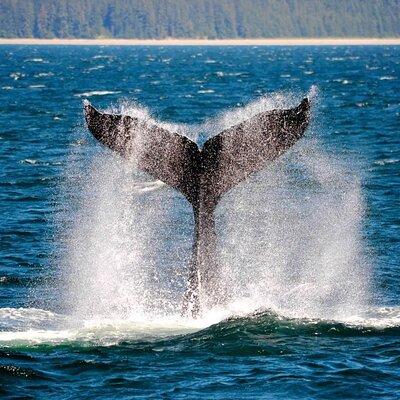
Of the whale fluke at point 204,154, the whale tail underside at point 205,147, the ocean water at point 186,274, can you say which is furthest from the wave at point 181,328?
the whale tail underside at point 205,147

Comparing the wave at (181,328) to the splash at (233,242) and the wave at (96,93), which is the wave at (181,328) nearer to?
the splash at (233,242)

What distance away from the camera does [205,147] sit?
10.7 metres

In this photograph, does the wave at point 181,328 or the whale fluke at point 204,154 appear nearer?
the whale fluke at point 204,154

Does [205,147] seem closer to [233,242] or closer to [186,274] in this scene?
[186,274]

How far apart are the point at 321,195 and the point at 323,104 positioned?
2684cm

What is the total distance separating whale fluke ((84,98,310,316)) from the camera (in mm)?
10148

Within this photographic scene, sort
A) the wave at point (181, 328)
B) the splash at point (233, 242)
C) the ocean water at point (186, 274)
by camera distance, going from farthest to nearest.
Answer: the splash at point (233, 242) < the wave at point (181, 328) < the ocean water at point (186, 274)

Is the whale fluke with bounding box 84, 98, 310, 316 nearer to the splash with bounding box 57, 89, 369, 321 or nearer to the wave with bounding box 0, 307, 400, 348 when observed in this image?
the splash with bounding box 57, 89, 369, 321

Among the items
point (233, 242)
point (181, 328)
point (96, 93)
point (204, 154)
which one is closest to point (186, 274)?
point (233, 242)

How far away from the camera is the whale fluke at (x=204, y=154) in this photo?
10148 millimetres

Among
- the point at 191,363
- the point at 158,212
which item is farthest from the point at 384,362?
the point at 158,212

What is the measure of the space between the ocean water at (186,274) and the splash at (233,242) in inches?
1.6

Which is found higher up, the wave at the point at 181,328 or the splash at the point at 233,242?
the splash at the point at 233,242

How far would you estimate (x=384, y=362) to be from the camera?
10.6m
